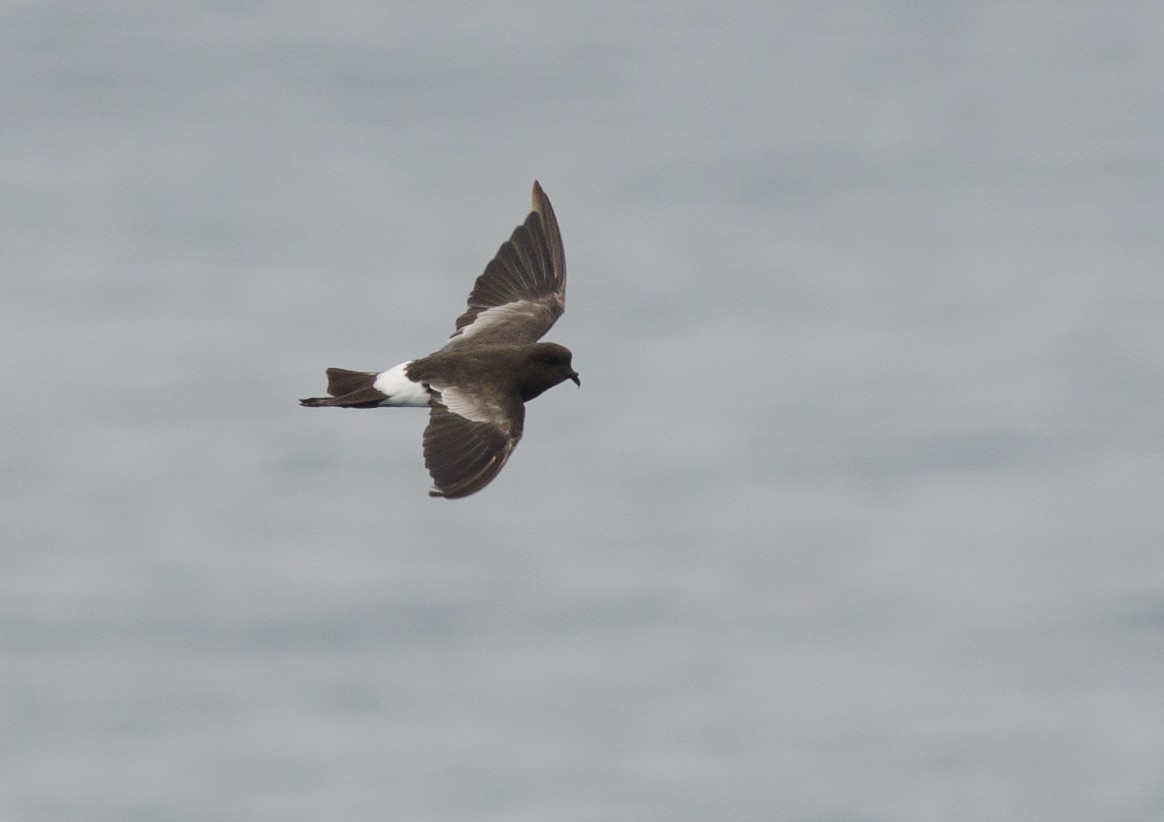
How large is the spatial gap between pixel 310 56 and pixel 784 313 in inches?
364

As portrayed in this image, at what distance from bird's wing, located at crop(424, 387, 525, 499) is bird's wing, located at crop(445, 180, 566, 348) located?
1.21 m

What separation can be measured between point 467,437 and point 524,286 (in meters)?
2.05

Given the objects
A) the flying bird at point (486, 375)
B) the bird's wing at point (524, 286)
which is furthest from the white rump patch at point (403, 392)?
the bird's wing at point (524, 286)

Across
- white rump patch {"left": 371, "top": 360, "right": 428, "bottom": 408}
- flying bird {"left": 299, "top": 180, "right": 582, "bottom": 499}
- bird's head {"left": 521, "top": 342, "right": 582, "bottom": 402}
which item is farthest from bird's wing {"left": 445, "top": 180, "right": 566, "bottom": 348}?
white rump patch {"left": 371, "top": 360, "right": 428, "bottom": 408}

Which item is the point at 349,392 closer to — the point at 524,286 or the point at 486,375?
the point at 486,375

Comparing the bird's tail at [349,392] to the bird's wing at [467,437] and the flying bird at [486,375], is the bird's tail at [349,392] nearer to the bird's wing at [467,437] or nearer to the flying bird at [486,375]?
the flying bird at [486,375]

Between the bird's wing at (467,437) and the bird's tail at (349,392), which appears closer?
the bird's wing at (467,437)

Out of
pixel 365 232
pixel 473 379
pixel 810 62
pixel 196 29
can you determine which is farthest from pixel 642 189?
pixel 473 379

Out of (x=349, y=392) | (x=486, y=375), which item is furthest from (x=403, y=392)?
(x=486, y=375)

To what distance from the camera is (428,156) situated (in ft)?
77.3

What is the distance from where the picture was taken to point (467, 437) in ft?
34.0

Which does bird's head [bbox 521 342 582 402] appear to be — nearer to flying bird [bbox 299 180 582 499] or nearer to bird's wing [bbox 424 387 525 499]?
flying bird [bbox 299 180 582 499]

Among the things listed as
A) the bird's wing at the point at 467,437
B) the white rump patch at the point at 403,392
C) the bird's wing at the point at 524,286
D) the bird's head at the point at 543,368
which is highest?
the bird's wing at the point at 524,286

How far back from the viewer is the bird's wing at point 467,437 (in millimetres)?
10086
